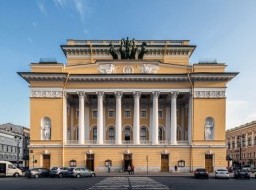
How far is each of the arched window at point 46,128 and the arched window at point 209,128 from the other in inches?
862

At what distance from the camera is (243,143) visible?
389ft

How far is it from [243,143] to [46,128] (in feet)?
243

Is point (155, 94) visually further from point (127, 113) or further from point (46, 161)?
point (46, 161)

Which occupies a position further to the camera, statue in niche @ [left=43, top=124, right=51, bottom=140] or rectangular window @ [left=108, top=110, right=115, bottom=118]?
rectangular window @ [left=108, top=110, right=115, bottom=118]

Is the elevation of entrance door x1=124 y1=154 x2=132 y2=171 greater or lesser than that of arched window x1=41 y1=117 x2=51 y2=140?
lesser

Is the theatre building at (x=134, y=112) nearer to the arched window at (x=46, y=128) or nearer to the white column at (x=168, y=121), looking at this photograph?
the arched window at (x=46, y=128)

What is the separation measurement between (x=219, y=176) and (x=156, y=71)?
18996mm

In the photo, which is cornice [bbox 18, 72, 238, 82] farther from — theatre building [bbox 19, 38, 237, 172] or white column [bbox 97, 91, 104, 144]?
white column [bbox 97, 91, 104, 144]

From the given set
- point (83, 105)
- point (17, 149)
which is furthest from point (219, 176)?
point (17, 149)

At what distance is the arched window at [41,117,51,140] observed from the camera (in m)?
58.9

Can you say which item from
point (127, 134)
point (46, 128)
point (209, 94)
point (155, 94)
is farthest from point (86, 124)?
point (209, 94)


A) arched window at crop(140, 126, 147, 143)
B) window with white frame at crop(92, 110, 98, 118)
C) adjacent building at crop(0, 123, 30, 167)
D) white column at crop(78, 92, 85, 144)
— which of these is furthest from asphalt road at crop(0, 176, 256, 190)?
adjacent building at crop(0, 123, 30, 167)

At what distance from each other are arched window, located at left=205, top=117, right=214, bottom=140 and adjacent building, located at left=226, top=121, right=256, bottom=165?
41.1 metres

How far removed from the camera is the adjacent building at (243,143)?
108500 mm
